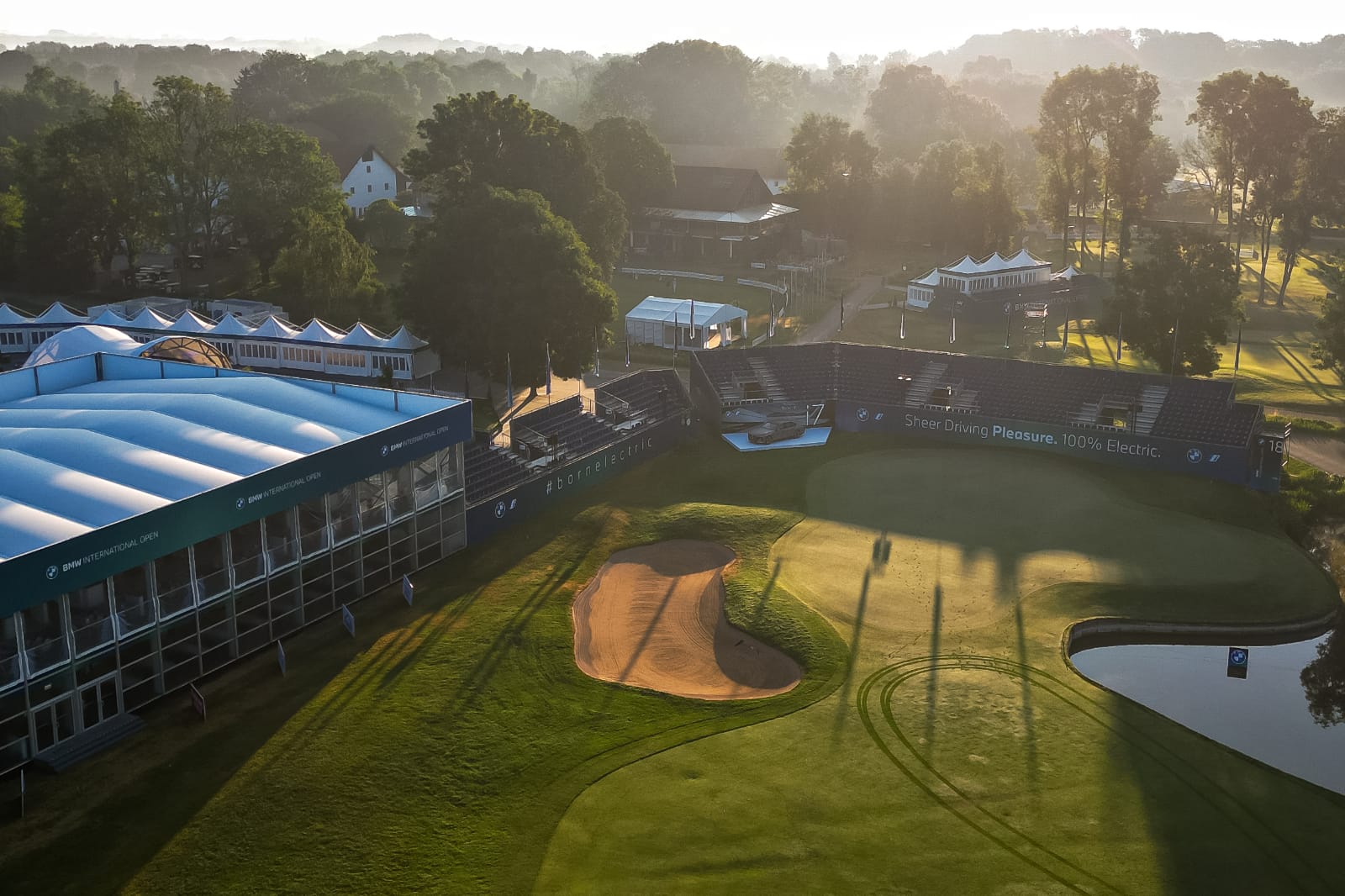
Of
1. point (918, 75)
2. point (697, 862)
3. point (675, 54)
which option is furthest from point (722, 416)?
point (675, 54)

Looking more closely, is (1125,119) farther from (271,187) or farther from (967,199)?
(271,187)

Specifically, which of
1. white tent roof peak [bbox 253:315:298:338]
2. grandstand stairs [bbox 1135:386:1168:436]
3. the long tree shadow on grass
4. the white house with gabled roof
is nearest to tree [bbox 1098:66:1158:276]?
grandstand stairs [bbox 1135:386:1168:436]

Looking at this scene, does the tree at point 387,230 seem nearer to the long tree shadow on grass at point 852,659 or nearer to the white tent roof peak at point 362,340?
the white tent roof peak at point 362,340

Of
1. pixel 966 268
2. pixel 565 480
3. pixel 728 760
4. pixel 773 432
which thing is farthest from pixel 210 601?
pixel 966 268

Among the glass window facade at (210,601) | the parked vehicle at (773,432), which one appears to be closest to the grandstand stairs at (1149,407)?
the parked vehicle at (773,432)

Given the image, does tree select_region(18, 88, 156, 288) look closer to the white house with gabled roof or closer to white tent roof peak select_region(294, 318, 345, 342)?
white tent roof peak select_region(294, 318, 345, 342)

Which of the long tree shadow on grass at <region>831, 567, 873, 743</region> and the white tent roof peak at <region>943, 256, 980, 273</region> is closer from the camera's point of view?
the long tree shadow on grass at <region>831, 567, 873, 743</region>
